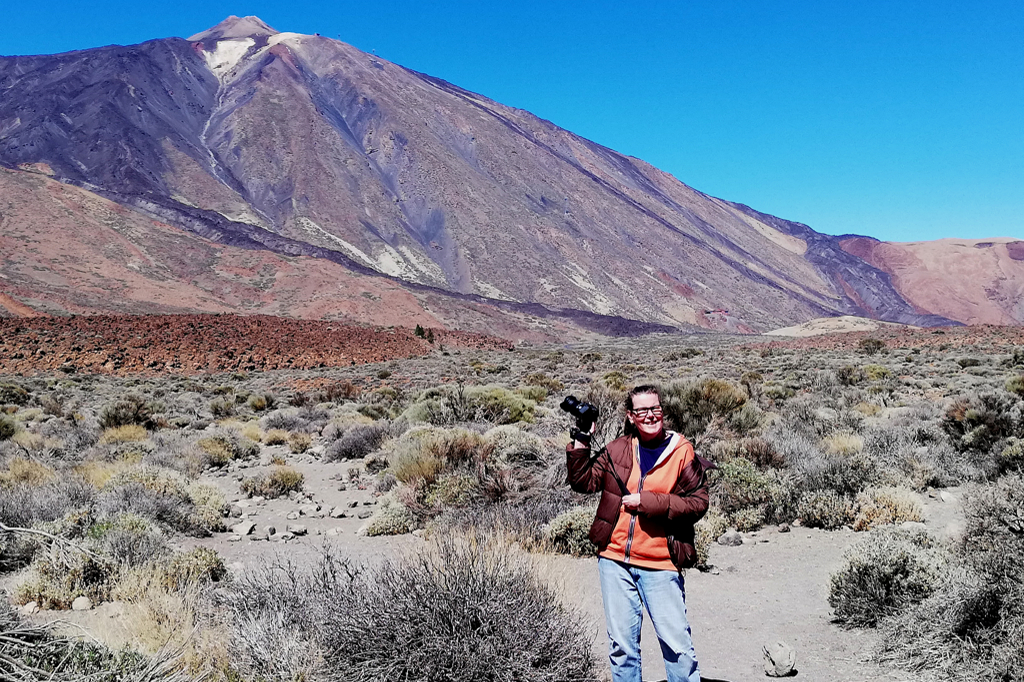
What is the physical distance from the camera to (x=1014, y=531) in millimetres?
4441

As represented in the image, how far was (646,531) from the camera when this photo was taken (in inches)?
124

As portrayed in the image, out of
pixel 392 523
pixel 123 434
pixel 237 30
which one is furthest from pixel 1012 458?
pixel 237 30

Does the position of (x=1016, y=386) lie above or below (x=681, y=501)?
above

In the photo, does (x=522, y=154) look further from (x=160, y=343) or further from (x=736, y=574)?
(x=736, y=574)

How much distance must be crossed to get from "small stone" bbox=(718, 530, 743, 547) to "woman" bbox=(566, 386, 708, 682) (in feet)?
11.5

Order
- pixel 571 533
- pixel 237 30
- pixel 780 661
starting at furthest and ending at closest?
pixel 237 30, pixel 571 533, pixel 780 661

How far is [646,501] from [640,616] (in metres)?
0.60

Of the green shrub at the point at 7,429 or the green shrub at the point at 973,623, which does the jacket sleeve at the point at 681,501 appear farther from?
the green shrub at the point at 7,429

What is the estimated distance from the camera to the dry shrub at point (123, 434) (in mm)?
11812

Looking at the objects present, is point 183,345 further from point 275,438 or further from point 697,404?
point 697,404

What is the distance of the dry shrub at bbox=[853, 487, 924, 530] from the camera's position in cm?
641

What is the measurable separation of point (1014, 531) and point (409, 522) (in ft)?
16.9

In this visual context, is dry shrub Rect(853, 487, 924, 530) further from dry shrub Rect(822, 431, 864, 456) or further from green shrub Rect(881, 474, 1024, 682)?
green shrub Rect(881, 474, 1024, 682)

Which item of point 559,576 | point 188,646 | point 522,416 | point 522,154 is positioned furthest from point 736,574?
point 522,154
